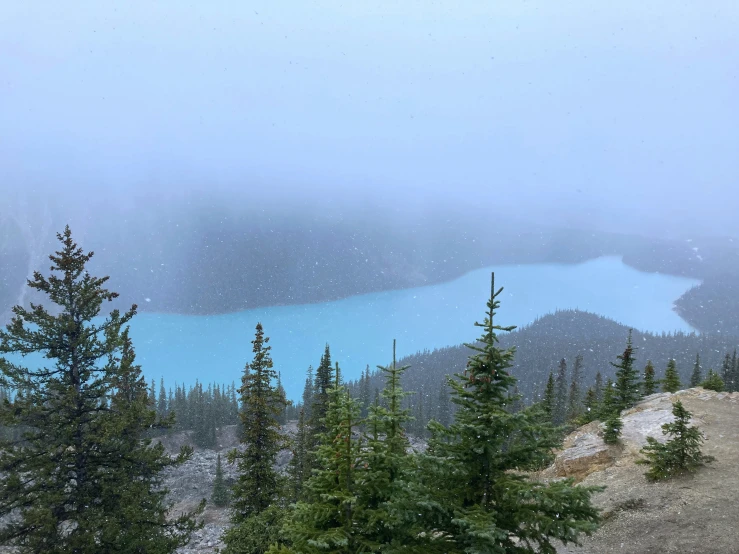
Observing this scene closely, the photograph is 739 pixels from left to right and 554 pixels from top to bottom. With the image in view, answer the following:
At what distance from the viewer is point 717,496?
1346 centimetres

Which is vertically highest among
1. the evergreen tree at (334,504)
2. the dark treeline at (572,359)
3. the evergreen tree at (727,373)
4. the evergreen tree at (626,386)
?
the evergreen tree at (334,504)

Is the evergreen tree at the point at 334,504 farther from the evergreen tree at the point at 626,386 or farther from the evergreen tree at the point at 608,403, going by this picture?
the evergreen tree at the point at 626,386

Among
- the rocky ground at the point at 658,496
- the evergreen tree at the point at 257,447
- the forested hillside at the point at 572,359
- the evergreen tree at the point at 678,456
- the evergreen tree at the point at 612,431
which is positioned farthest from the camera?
the forested hillside at the point at 572,359

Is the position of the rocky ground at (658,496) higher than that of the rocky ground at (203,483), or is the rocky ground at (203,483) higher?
the rocky ground at (658,496)

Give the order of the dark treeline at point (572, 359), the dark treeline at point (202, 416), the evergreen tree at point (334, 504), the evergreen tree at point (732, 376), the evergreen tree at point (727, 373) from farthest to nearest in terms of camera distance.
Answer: the dark treeline at point (572, 359)
the dark treeline at point (202, 416)
the evergreen tree at point (727, 373)
the evergreen tree at point (732, 376)
the evergreen tree at point (334, 504)

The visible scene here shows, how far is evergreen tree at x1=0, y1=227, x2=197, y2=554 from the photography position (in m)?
11.6

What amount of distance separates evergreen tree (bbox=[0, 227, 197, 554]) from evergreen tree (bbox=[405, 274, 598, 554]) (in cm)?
1013

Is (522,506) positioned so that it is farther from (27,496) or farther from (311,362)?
(311,362)

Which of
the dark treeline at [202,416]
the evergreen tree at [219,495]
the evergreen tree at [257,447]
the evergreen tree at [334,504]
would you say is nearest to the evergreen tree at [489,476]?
the evergreen tree at [334,504]

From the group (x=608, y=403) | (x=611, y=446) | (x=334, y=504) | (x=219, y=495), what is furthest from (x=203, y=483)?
(x=334, y=504)

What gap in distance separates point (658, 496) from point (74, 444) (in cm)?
2015

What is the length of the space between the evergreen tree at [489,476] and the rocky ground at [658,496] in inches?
316

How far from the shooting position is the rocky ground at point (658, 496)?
11875 mm

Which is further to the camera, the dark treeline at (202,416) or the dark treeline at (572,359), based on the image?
the dark treeline at (572,359)
